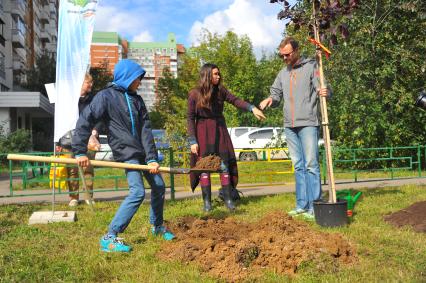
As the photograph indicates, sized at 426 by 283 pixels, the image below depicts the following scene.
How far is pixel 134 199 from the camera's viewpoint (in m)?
4.69

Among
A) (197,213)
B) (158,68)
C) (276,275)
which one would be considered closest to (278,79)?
(197,213)

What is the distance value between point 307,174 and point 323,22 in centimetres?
184

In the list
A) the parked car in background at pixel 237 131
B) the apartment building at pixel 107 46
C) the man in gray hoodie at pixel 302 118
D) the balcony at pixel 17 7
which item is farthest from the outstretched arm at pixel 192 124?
the apartment building at pixel 107 46

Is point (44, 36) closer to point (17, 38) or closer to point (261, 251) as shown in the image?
point (17, 38)

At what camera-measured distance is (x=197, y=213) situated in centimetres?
658

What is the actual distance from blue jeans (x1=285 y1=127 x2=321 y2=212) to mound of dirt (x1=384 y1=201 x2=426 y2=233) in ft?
Answer: 2.92

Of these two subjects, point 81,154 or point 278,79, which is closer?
point 81,154

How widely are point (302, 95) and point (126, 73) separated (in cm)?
229

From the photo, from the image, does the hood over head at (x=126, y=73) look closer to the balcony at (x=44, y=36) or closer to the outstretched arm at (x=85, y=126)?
the outstretched arm at (x=85, y=126)

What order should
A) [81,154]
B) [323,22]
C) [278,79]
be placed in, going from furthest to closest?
[278,79] < [323,22] < [81,154]

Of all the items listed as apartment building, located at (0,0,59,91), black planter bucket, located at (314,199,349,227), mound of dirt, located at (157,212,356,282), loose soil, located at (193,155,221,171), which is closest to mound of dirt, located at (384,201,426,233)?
black planter bucket, located at (314,199,349,227)

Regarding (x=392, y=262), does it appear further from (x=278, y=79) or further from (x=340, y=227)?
(x=278, y=79)

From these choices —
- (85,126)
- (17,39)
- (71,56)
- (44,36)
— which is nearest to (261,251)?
(85,126)

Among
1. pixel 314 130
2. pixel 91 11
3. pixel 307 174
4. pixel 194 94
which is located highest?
pixel 91 11
